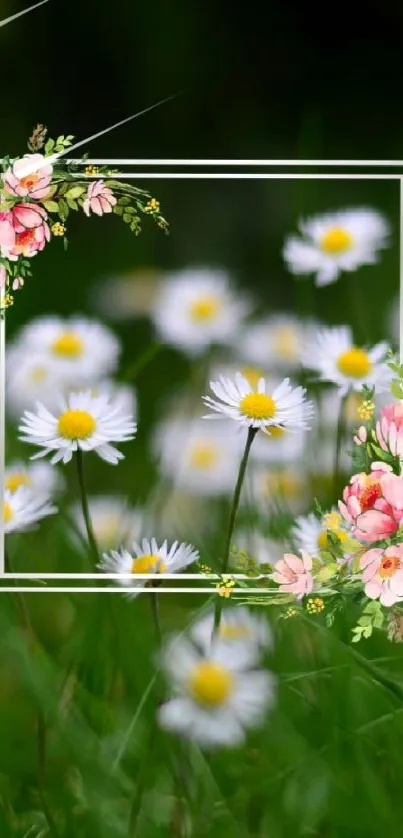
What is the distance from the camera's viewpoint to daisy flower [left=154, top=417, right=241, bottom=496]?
43.9 inches

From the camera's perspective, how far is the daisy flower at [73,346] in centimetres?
112

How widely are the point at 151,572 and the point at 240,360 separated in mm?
335

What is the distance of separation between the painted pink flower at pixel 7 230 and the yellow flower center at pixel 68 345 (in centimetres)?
16

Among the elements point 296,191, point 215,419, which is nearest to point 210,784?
point 215,419

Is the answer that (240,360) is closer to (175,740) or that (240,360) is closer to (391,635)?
(391,635)

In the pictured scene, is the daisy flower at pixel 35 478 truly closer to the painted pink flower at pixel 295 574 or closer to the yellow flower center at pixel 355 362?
the painted pink flower at pixel 295 574

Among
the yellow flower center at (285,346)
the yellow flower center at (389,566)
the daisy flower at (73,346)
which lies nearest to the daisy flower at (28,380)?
the daisy flower at (73,346)

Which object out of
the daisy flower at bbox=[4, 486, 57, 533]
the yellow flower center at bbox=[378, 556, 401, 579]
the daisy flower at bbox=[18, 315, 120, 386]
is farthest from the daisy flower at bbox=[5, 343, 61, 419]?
the yellow flower center at bbox=[378, 556, 401, 579]

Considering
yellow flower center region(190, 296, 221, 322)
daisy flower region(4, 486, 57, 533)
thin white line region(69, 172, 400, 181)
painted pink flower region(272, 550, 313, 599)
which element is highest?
thin white line region(69, 172, 400, 181)

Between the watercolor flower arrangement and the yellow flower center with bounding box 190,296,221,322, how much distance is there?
0.12 m

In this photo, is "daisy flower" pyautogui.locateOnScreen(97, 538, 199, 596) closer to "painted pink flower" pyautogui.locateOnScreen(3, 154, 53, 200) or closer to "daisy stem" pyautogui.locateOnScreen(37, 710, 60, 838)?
"daisy stem" pyautogui.locateOnScreen(37, 710, 60, 838)

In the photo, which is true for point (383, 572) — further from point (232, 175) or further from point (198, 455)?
point (232, 175)

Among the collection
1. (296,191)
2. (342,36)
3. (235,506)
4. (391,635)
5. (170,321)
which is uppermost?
(342,36)

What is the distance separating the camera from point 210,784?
3.62 feet
